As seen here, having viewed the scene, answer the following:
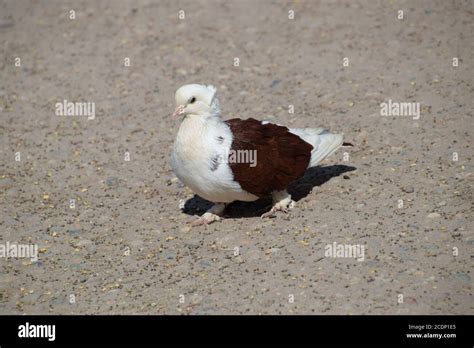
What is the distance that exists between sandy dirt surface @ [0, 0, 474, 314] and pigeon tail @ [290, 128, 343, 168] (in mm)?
419

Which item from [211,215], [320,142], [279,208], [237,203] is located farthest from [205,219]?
[320,142]

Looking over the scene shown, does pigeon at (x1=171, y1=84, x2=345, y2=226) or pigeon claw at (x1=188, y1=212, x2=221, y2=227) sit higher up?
pigeon at (x1=171, y1=84, x2=345, y2=226)

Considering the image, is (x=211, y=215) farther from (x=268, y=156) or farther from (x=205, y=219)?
(x=268, y=156)

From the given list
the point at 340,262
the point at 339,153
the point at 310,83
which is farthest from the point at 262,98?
the point at 340,262

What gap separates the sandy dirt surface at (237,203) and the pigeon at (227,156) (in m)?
0.36

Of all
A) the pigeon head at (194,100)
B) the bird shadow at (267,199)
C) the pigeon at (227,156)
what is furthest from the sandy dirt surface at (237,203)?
the pigeon head at (194,100)

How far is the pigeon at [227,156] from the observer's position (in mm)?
8039

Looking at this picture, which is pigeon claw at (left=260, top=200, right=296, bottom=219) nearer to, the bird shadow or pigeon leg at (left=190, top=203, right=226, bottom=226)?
the bird shadow

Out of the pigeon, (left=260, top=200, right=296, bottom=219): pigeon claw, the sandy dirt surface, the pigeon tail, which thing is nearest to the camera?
the sandy dirt surface

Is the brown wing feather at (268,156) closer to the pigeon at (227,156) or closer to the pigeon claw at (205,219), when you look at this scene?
the pigeon at (227,156)

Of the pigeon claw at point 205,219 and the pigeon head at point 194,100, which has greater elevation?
the pigeon head at point 194,100

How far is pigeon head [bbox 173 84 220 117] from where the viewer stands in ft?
26.5


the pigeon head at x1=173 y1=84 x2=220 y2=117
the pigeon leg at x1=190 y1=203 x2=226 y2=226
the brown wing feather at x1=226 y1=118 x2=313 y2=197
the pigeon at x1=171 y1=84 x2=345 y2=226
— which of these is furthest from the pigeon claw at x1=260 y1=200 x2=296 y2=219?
Result: the pigeon head at x1=173 y1=84 x2=220 y2=117

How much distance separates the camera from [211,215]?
8.58 metres
